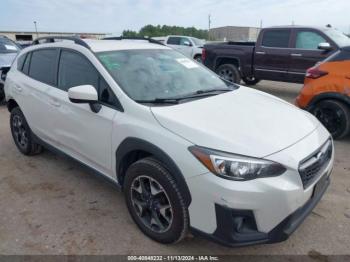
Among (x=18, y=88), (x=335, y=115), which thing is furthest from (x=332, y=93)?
(x=18, y=88)

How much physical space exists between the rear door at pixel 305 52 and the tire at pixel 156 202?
284 inches

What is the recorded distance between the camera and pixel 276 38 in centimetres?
934

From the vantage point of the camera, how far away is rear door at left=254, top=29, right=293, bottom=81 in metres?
9.12

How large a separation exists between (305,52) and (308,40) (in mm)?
339

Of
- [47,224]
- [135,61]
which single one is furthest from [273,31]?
[47,224]

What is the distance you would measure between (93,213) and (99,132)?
869 millimetres

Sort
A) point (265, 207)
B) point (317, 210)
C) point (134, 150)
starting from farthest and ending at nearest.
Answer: point (317, 210), point (134, 150), point (265, 207)

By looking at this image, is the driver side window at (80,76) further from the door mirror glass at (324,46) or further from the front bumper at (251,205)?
the door mirror glass at (324,46)

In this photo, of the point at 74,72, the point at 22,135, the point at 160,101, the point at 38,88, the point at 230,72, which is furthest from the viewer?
the point at 230,72

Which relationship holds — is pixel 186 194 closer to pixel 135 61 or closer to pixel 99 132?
pixel 99 132

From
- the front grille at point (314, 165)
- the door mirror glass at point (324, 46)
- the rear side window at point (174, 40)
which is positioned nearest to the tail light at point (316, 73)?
the door mirror glass at point (324, 46)

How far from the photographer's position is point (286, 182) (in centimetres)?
232

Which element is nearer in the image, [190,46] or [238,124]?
[238,124]

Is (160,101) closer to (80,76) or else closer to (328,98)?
(80,76)
